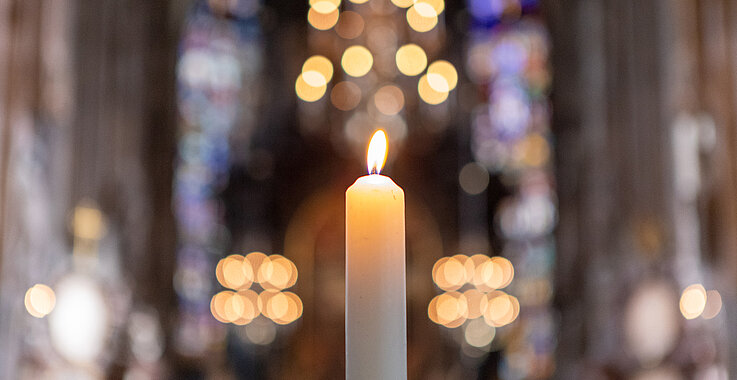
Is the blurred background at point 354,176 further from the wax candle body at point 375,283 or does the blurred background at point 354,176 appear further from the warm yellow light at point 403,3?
the wax candle body at point 375,283

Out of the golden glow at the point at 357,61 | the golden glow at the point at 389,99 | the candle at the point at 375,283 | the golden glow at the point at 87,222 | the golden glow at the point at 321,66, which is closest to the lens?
the candle at the point at 375,283

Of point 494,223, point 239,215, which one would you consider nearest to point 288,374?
point 239,215

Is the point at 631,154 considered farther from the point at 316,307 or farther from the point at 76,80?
the point at 316,307

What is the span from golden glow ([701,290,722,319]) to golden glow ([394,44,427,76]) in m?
4.27

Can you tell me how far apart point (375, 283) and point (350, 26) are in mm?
6977

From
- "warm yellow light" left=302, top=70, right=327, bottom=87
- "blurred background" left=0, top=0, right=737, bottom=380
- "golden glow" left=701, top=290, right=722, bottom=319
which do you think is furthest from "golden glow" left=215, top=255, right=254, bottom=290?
"golden glow" left=701, top=290, right=722, bottom=319

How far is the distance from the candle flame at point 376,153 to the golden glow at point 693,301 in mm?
4116

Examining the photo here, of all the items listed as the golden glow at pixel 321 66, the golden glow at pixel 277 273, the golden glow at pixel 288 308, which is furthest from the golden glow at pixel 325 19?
the golden glow at pixel 288 308

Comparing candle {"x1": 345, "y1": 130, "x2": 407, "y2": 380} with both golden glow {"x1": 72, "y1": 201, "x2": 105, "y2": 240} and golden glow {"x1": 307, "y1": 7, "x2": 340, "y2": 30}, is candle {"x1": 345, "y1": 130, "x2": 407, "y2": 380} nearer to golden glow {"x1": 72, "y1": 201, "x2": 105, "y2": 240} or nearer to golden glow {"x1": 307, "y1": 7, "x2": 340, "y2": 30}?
golden glow {"x1": 72, "y1": 201, "x2": 105, "y2": 240}

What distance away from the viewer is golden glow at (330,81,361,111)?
773 centimetres

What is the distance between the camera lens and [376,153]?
64cm

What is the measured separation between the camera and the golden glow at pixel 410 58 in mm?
7676

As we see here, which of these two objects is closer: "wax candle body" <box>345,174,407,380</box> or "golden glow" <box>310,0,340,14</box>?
"wax candle body" <box>345,174,407,380</box>

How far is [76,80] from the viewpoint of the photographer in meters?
5.57
